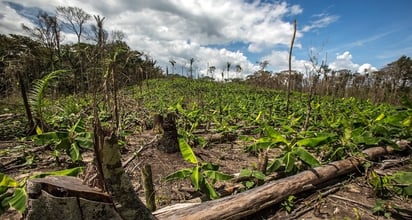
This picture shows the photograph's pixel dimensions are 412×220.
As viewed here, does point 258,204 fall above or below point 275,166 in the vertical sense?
below

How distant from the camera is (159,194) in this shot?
2768 mm

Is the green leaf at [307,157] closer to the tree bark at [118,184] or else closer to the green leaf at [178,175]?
the green leaf at [178,175]

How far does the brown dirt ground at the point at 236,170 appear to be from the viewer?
2.29 metres

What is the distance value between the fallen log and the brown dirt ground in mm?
133

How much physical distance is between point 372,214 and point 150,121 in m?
5.57

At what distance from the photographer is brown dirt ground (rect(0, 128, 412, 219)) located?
229 centimetres

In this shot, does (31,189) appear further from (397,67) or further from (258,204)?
(397,67)

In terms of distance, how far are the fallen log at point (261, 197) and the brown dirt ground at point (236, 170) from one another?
13cm

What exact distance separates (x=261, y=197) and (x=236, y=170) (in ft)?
5.02

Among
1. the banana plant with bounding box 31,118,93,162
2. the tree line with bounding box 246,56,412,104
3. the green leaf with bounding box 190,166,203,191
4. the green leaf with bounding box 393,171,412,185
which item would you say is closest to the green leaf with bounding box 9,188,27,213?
the banana plant with bounding box 31,118,93,162

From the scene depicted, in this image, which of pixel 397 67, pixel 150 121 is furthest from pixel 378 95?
pixel 150 121

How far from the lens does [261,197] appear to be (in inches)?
88.7

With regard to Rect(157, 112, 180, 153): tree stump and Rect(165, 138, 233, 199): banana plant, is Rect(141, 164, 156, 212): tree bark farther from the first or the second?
Rect(157, 112, 180, 153): tree stump

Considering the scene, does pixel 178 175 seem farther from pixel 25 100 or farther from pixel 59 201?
pixel 25 100
